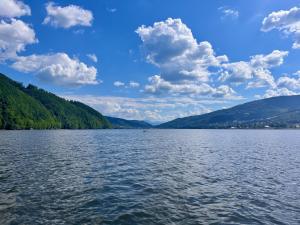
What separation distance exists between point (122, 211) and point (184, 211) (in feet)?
17.3

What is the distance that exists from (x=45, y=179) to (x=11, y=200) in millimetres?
10041

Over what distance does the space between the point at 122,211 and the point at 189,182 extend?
14.3 metres

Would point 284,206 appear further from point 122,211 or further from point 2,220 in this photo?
point 2,220

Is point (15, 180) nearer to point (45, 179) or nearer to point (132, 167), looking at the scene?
point (45, 179)

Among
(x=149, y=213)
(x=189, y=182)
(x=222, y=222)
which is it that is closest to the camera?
(x=222, y=222)

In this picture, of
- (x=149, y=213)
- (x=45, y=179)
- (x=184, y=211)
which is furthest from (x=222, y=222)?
(x=45, y=179)

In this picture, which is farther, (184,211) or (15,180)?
(15,180)

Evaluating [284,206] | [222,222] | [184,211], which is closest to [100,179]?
[184,211]

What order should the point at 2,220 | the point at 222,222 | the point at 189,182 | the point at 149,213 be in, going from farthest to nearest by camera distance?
the point at 189,182
the point at 149,213
the point at 222,222
the point at 2,220

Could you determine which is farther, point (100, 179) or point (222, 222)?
point (100, 179)

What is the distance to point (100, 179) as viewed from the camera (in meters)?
37.4

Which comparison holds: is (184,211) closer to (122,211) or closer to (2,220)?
(122,211)

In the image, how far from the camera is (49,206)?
81.1 feet

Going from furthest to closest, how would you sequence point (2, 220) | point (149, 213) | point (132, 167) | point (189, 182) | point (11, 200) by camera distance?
point (132, 167) → point (189, 182) → point (11, 200) → point (149, 213) → point (2, 220)
